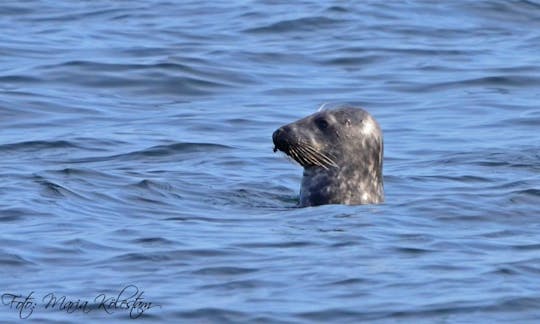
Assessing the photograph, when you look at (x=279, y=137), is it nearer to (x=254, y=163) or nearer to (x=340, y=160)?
(x=340, y=160)

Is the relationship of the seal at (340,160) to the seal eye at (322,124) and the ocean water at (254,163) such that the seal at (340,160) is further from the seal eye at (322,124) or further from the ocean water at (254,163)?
the ocean water at (254,163)

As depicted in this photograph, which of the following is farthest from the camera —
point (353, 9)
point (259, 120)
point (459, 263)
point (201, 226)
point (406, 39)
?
point (353, 9)

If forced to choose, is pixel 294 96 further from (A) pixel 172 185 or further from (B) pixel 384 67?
(A) pixel 172 185

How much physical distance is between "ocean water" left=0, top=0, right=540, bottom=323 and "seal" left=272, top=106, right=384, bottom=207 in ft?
1.01

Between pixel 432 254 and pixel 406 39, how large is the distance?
11.5m

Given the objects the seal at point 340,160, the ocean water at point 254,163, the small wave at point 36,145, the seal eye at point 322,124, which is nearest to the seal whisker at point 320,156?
the seal at point 340,160

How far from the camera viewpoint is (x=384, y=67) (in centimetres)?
2003

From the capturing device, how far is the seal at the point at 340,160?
12.8 m

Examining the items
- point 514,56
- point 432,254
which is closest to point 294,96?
point 514,56

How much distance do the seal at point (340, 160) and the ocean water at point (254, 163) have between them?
0.31m

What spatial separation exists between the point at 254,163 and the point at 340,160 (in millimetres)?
2167

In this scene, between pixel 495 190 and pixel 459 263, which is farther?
pixel 495 190

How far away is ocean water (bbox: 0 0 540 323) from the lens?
9469 millimetres

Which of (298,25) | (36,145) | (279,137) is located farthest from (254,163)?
(298,25)
